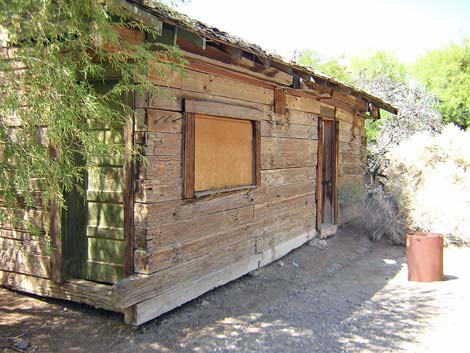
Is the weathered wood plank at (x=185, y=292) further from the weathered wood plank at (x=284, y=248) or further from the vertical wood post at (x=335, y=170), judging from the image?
the vertical wood post at (x=335, y=170)

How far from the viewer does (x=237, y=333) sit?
456 cm

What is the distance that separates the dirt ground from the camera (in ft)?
14.0

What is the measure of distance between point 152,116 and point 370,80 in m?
15.7

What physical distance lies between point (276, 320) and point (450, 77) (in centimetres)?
2088

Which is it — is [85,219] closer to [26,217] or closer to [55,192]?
[26,217]

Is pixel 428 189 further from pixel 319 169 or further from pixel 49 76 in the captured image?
pixel 49 76

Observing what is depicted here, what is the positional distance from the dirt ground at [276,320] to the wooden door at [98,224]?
0.48 meters

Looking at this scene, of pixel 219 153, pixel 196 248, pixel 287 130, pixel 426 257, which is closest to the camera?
pixel 196 248

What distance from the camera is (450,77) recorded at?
73.0 ft

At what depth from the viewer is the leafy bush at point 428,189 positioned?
946 centimetres

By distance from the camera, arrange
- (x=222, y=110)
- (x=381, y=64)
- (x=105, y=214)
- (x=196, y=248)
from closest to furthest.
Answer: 1. (x=105, y=214)
2. (x=196, y=248)
3. (x=222, y=110)
4. (x=381, y=64)

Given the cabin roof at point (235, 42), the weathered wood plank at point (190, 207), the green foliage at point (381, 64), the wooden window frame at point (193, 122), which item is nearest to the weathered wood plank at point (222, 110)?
the wooden window frame at point (193, 122)

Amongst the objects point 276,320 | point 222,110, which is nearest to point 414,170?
point 222,110

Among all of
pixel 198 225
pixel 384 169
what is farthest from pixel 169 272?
pixel 384 169
